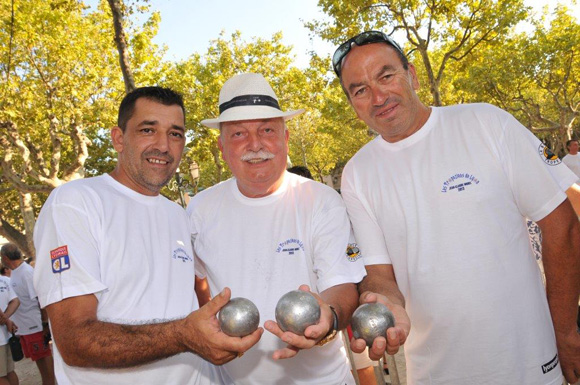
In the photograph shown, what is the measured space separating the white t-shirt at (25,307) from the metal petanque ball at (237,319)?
27.7 feet

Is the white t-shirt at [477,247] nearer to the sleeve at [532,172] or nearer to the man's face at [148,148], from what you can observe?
the sleeve at [532,172]

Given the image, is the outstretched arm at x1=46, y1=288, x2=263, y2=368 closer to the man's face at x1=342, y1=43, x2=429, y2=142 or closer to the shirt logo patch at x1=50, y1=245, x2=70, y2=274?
the shirt logo patch at x1=50, y1=245, x2=70, y2=274

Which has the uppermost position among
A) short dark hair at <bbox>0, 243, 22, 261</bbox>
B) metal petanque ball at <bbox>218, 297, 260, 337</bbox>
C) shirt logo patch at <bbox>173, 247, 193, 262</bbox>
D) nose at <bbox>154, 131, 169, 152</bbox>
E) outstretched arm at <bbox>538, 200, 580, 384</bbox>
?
nose at <bbox>154, 131, 169, 152</bbox>

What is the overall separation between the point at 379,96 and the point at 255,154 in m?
0.97

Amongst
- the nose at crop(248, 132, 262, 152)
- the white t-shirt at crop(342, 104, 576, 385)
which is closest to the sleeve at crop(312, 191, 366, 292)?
the white t-shirt at crop(342, 104, 576, 385)

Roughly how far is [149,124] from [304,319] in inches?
79.8

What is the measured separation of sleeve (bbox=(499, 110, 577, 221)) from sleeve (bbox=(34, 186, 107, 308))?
2.65 metres

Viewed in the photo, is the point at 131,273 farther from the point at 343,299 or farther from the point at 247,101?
the point at 247,101

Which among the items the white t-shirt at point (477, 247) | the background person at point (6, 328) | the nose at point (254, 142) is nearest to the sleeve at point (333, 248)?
the white t-shirt at point (477, 247)

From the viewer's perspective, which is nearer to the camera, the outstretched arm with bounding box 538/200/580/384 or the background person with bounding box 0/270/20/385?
the outstretched arm with bounding box 538/200/580/384

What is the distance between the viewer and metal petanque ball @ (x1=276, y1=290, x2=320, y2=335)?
7.03 feet

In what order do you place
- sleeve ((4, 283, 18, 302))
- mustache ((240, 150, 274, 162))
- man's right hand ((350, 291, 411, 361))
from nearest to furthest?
man's right hand ((350, 291, 411, 361)), mustache ((240, 150, 274, 162)), sleeve ((4, 283, 18, 302))

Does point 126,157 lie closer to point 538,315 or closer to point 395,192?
point 395,192

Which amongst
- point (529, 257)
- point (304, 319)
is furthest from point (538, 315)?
point (304, 319)
